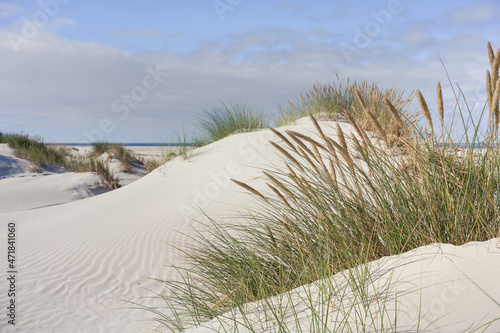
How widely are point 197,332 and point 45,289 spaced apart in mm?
2963

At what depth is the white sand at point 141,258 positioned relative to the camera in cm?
176

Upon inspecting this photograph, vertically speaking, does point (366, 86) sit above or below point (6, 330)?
above

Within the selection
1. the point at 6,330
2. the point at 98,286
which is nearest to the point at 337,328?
the point at 6,330

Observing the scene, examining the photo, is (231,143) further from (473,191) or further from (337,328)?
(337,328)

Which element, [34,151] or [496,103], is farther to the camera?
[34,151]

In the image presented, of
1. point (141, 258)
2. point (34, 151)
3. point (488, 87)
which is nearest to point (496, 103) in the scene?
point (488, 87)

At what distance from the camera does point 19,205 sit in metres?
11.5

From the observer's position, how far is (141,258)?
4992 mm

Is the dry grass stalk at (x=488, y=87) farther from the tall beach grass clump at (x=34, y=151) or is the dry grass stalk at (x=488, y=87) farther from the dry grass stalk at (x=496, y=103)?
the tall beach grass clump at (x=34, y=151)

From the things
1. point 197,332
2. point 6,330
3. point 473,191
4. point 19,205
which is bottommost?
point 6,330

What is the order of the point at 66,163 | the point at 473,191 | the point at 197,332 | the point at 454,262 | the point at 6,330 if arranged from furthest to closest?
the point at 66,163 → the point at 6,330 → the point at 473,191 → the point at 197,332 → the point at 454,262

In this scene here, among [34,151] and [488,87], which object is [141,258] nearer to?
[488,87]

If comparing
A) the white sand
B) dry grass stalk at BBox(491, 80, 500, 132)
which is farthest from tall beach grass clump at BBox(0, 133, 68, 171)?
dry grass stalk at BBox(491, 80, 500, 132)

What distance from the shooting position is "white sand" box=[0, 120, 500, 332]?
1761 mm
